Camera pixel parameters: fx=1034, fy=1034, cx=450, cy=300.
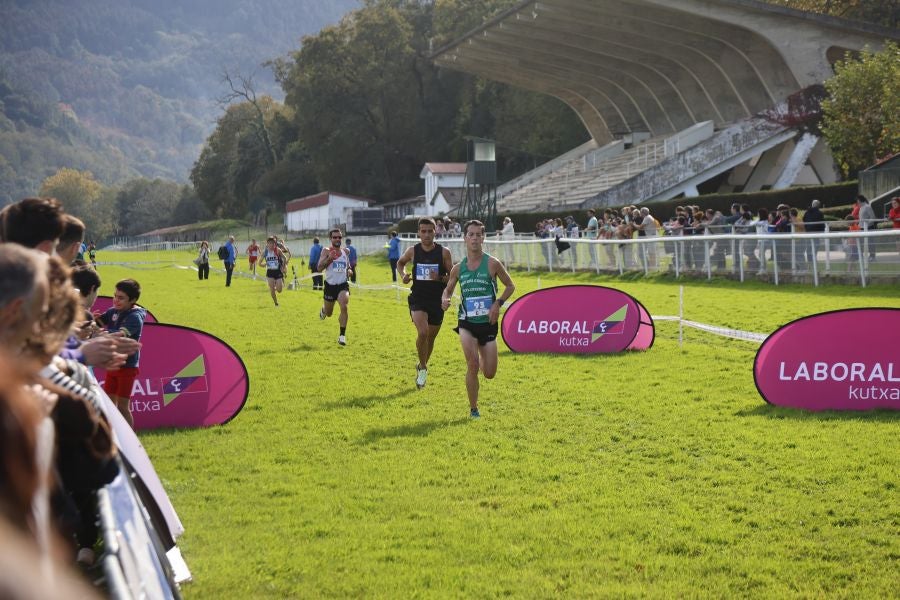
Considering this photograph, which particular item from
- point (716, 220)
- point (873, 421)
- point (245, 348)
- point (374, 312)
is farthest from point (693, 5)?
point (873, 421)

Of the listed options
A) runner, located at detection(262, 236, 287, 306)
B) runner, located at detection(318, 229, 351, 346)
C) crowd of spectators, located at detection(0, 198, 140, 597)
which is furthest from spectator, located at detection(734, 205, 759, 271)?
crowd of spectators, located at detection(0, 198, 140, 597)

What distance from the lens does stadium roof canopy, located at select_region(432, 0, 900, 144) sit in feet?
157

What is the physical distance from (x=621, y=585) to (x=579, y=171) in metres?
61.0

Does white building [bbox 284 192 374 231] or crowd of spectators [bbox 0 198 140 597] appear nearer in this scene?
crowd of spectators [bbox 0 198 140 597]

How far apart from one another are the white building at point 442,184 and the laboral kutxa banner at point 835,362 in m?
65.5

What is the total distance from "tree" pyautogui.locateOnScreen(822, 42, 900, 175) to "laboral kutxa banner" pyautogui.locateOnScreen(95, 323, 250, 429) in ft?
103

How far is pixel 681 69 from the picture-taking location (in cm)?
5844

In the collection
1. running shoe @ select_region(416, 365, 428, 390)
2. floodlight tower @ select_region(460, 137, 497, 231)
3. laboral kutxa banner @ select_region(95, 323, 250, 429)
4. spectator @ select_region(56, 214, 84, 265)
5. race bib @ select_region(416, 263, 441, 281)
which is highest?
floodlight tower @ select_region(460, 137, 497, 231)

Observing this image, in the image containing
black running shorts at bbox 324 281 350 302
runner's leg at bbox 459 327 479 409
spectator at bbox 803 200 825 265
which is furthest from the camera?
spectator at bbox 803 200 825 265

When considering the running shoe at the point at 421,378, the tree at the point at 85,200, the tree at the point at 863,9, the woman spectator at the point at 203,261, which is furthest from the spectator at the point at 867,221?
the tree at the point at 85,200

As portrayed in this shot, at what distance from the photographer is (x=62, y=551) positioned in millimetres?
3166

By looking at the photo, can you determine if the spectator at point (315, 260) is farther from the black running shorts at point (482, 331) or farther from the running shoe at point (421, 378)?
the black running shorts at point (482, 331)

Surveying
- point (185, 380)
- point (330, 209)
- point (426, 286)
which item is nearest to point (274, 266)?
point (426, 286)

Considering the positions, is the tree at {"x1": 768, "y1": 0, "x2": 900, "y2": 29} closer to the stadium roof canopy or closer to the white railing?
the stadium roof canopy
